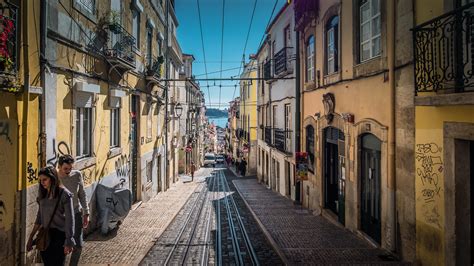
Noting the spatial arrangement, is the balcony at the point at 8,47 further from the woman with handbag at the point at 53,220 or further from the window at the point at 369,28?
the window at the point at 369,28

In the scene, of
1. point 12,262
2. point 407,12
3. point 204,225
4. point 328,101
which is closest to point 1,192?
point 12,262

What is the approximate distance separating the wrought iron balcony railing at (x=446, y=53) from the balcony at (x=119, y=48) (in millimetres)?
7562

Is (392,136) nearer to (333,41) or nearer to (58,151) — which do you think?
(333,41)

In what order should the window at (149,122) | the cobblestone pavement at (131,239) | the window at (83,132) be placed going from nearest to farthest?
the cobblestone pavement at (131,239) → the window at (83,132) → the window at (149,122)

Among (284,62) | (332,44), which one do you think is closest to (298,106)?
(284,62)

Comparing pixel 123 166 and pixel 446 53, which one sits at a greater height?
pixel 446 53

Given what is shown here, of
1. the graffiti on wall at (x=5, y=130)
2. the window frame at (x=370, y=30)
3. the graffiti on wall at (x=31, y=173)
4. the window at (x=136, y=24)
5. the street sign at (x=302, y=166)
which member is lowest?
the street sign at (x=302, y=166)

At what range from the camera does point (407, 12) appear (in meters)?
7.04

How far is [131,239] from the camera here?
362 inches

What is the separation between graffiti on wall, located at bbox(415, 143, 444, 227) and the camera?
6.10m

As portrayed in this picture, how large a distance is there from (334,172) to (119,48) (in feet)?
25.2

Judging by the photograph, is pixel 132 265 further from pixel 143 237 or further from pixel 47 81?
pixel 47 81

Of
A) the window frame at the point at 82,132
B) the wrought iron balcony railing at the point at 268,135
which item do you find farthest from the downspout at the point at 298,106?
the window frame at the point at 82,132

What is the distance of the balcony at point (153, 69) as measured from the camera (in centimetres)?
1532
